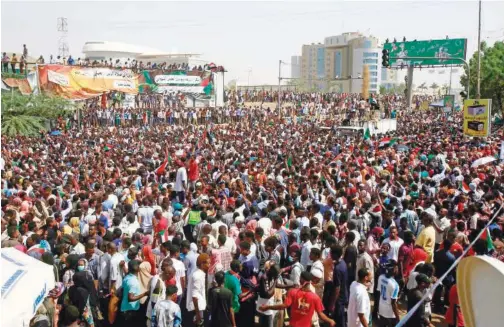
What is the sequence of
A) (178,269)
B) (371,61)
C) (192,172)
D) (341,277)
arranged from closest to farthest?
(341,277) → (178,269) → (192,172) → (371,61)

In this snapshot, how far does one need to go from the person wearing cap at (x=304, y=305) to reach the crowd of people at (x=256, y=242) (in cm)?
1

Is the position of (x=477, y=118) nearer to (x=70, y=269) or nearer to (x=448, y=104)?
(x=70, y=269)

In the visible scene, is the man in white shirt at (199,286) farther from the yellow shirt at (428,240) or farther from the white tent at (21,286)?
the yellow shirt at (428,240)

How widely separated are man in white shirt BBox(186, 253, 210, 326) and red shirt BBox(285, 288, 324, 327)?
1.12 meters

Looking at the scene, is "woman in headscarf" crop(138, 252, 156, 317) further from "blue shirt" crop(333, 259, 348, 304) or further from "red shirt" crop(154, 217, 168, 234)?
"blue shirt" crop(333, 259, 348, 304)

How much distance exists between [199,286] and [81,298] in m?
1.27

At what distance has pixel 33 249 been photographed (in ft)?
22.6

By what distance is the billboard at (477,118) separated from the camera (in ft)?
60.1

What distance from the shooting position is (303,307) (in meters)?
5.65

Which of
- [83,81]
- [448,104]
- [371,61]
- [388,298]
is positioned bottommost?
[388,298]

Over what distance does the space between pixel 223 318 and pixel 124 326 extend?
4.51 feet

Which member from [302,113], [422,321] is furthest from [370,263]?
[302,113]

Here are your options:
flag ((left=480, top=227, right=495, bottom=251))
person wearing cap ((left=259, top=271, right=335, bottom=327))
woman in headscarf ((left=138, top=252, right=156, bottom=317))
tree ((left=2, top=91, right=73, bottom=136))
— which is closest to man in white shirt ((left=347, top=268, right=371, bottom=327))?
person wearing cap ((left=259, top=271, right=335, bottom=327))

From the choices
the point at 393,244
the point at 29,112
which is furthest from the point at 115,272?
the point at 29,112
